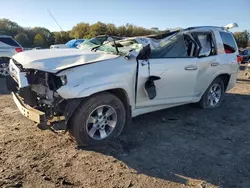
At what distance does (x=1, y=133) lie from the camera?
4.64 meters

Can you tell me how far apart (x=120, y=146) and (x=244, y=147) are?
206 cm

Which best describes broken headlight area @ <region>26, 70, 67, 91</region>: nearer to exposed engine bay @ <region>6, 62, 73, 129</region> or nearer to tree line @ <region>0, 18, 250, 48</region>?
exposed engine bay @ <region>6, 62, 73, 129</region>

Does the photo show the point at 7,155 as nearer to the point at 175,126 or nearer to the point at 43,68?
the point at 43,68

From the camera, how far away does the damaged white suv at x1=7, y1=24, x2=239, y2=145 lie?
3873mm

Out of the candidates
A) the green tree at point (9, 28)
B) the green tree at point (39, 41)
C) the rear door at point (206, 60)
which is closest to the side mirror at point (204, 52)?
the rear door at point (206, 60)

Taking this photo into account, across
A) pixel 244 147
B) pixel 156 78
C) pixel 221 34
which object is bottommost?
pixel 244 147

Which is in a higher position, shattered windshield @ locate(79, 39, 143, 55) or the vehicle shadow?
shattered windshield @ locate(79, 39, 143, 55)

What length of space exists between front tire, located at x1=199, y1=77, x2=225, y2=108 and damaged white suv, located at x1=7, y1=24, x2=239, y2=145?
0.62 meters

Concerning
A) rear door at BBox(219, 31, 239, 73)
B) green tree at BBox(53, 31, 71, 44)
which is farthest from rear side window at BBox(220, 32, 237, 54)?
green tree at BBox(53, 31, 71, 44)

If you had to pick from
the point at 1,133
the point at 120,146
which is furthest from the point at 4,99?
the point at 120,146

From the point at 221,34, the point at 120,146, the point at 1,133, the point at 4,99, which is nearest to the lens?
the point at 120,146

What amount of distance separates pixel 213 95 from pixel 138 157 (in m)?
3.46

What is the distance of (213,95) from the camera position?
6652 millimetres

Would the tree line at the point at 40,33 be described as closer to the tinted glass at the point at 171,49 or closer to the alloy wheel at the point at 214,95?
the alloy wheel at the point at 214,95
